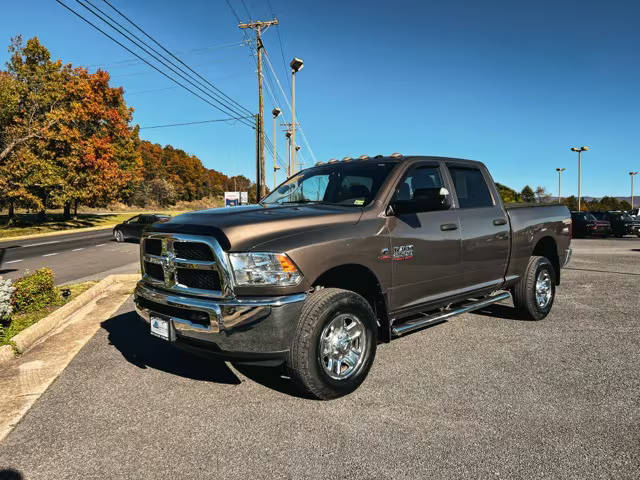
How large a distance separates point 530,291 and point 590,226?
2218 cm

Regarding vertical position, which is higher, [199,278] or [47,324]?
[199,278]

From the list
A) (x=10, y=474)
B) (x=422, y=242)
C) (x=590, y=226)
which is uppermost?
(x=422, y=242)

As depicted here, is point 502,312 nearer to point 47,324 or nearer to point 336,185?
point 336,185

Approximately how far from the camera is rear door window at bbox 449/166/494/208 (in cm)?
471

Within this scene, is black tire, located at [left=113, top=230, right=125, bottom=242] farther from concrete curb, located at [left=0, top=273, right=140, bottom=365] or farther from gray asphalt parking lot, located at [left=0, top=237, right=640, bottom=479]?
gray asphalt parking lot, located at [left=0, top=237, right=640, bottom=479]

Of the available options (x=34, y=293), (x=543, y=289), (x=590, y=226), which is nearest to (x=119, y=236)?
(x=34, y=293)

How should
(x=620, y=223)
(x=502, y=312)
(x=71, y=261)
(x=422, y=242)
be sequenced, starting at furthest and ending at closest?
(x=620, y=223)
(x=71, y=261)
(x=502, y=312)
(x=422, y=242)

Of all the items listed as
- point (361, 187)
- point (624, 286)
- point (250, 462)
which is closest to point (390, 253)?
point (361, 187)

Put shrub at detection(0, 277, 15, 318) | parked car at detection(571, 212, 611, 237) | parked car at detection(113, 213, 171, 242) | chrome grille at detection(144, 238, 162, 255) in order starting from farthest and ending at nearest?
parked car at detection(571, 212, 611, 237), parked car at detection(113, 213, 171, 242), shrub at detection(0, 277, 15, 318), chrome grille at detection(144, 238, 162, 255)

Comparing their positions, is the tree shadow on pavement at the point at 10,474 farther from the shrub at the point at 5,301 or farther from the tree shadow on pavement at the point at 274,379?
the shrub at the point at 5,301

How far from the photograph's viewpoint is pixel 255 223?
3.09m

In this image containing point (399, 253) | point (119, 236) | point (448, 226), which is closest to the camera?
point (399, 253)

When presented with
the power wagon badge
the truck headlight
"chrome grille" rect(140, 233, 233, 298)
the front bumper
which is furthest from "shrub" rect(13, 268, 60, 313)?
the power wagon badge

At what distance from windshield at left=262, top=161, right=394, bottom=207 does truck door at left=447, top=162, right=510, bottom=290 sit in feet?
3.47
